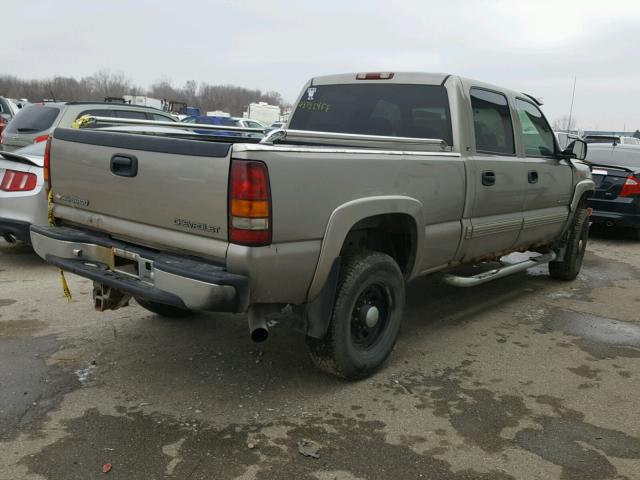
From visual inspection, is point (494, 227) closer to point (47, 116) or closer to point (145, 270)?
point (145, 270)

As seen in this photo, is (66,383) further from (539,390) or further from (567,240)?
(567,240)

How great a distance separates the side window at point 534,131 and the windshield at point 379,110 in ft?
3.87

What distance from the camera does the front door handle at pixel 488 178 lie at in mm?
4405

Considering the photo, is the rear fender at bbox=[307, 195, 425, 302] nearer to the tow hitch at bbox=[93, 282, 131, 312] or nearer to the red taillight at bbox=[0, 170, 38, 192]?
the tow hitch at bbox=[93, 282, 131, 312]

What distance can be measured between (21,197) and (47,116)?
3070 mm

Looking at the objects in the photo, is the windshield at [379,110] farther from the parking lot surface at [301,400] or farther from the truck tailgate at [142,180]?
the truck tailgate at [142,180]

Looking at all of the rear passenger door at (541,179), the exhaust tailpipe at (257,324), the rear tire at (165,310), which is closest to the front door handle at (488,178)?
the rear passenger door at (541,179)

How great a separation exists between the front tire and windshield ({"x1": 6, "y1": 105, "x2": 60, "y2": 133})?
666cm

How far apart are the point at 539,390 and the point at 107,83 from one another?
4506 inches

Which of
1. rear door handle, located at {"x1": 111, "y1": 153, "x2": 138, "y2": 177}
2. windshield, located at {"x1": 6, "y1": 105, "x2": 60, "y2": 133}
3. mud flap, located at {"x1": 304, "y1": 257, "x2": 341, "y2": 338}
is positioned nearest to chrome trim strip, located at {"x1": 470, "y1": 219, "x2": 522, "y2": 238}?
mud flap, located at {"x1": 304, "y1": 257, "x2": 341, "y2": 338}

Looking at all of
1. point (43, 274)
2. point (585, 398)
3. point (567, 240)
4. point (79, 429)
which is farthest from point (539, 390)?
point (43, 274)

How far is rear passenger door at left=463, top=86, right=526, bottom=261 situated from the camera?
4.41 m

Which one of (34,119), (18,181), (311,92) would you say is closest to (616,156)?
(311,92)

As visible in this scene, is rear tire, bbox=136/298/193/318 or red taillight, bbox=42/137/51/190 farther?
rear tire, bbox=136/298/193/318
